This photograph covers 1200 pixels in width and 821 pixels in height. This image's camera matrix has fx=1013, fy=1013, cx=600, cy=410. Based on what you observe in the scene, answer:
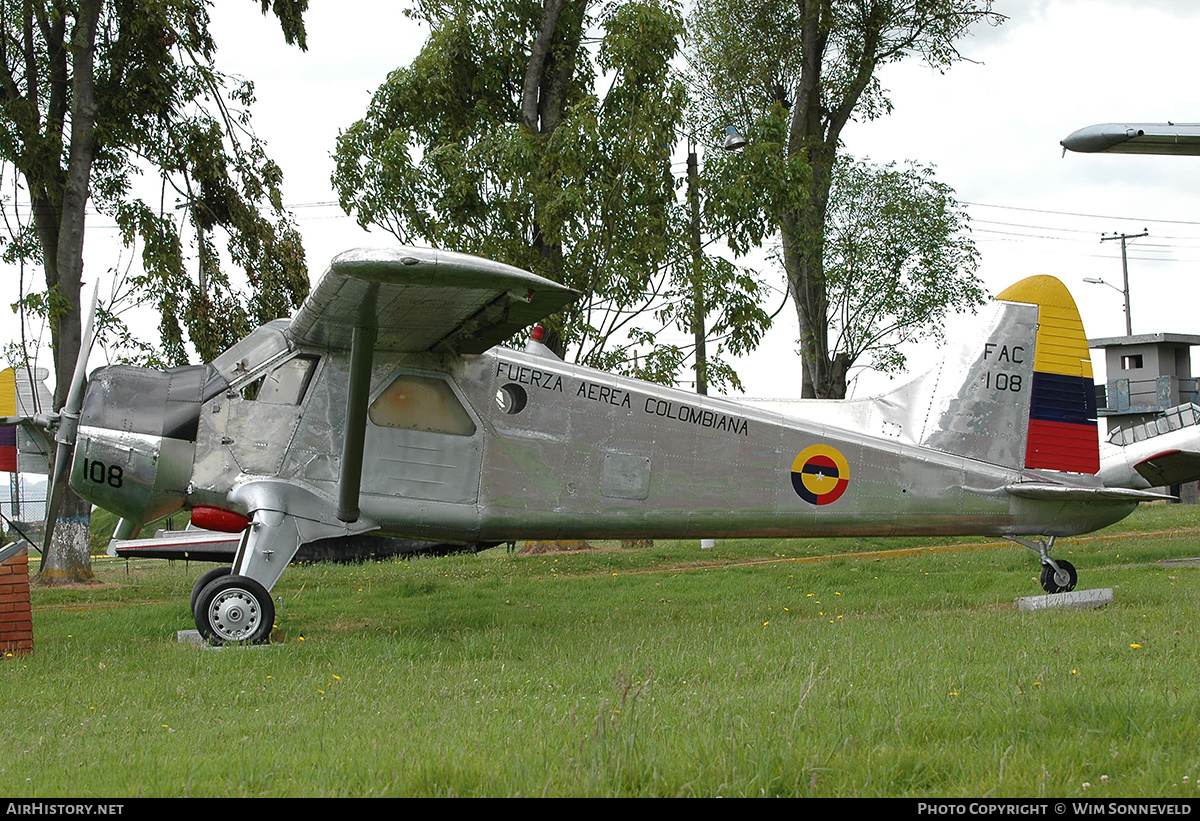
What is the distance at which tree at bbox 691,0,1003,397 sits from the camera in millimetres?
24141

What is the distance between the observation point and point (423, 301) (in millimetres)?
8180

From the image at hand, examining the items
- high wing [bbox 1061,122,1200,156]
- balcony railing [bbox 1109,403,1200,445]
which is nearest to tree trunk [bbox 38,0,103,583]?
high wing [bbox 1061,122,1200,156]

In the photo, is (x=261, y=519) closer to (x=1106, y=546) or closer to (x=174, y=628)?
(x=174, y=628)

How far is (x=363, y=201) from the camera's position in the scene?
1630 cm

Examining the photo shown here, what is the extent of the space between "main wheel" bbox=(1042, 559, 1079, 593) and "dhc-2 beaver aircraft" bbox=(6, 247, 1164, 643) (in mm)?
36

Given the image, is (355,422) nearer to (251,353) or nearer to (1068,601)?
(251,353)

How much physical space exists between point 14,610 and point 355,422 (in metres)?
3.07

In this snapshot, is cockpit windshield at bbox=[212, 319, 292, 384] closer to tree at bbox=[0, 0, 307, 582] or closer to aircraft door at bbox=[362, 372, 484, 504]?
aircraft door at bbox=[362, 372, 484, 504]

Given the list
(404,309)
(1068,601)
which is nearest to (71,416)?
(404,309)

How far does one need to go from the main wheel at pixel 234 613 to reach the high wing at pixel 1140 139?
683cm

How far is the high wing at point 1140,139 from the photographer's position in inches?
174

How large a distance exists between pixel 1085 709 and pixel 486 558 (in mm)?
14150

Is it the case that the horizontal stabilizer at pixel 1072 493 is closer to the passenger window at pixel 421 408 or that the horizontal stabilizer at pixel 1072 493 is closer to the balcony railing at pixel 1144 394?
the passenger window at pixel 421 408
